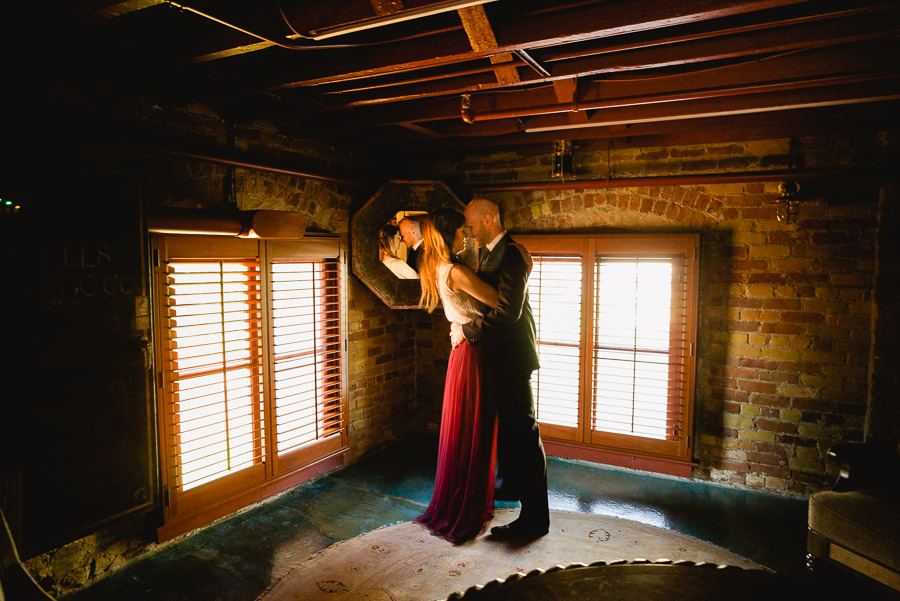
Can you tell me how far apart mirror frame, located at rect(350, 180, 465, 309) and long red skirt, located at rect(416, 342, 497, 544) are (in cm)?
139

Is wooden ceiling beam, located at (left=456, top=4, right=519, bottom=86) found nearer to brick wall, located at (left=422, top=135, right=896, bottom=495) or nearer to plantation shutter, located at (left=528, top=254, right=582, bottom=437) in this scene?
brick wall, located at (left=422, top=135, right=896, bottom=495)

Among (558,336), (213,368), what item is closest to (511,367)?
(558,336)

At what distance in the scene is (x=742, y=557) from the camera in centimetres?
337

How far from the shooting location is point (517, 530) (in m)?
3.54

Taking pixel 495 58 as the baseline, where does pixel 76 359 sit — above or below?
below

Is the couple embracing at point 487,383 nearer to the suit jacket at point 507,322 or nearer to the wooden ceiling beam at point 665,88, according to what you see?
the suit jacket at point 507,322

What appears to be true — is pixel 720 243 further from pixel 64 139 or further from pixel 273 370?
pixel 64 139

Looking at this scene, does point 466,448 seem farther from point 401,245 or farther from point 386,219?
point 386,219

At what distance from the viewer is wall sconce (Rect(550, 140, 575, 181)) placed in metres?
4.66

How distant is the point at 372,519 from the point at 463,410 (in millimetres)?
1217

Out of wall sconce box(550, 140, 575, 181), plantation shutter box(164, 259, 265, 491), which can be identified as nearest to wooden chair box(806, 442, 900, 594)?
wall sconce box(550, 140, 575, 181)

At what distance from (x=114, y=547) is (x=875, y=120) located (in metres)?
5.85

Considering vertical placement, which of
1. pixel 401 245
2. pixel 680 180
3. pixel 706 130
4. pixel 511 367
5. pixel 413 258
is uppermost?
pixel 706 130

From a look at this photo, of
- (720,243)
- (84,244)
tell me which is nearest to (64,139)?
(84,244)
